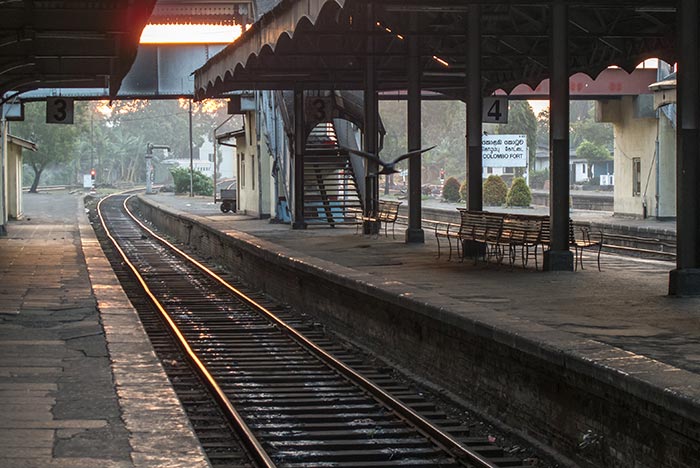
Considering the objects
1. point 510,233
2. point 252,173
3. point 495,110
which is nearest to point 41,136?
point 252,173

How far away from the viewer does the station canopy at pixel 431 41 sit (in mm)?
19547

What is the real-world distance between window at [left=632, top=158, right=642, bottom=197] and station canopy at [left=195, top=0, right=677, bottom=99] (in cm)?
861

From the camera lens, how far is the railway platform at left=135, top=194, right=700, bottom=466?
27.1 feet

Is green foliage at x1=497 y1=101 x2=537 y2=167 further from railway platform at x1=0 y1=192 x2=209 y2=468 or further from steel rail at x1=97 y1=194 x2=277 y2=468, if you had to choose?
steel rail at x1=97 y1=194 x2=277 y2=468

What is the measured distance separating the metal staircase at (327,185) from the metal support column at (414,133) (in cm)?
696

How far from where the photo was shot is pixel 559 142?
17438 mm

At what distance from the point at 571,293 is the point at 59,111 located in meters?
22.4

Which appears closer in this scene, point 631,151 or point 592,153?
point 631,151

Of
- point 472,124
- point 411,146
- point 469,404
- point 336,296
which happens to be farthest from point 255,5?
point 469,404

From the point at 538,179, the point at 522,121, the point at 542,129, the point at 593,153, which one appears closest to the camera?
the point at 522,121

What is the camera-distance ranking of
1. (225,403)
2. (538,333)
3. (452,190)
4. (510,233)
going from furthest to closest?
(452,190) < (510,233) < (225,403) < (538,333)

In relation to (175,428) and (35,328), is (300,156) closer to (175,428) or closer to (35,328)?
(35,328)

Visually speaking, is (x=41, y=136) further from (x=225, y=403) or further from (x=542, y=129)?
(x=225, y=403)

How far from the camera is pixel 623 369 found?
8398mm
